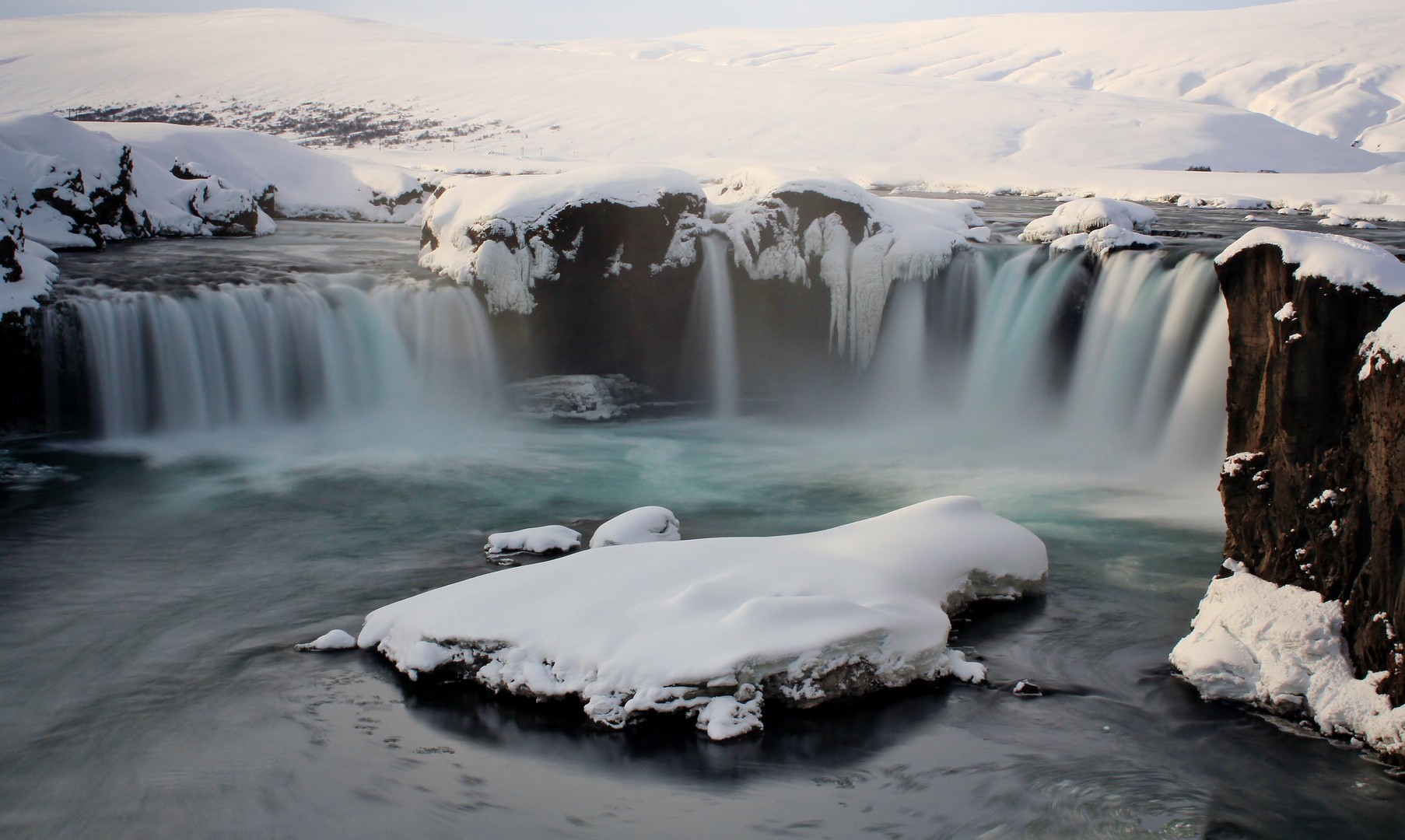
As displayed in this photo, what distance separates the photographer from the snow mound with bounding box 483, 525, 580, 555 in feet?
25.6

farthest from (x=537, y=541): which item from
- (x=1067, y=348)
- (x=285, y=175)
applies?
(x=285, y=175)

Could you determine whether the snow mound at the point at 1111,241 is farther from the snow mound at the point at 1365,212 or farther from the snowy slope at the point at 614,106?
the snowy slope at the point at 614,106

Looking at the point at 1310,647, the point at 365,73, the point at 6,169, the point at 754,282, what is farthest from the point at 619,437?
the point at 365,73

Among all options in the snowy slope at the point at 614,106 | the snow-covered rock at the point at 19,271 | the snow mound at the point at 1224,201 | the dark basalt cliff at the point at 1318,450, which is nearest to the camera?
the dark basalt cliff at the point at 1318,450

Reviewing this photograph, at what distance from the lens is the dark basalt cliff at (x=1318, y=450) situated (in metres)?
4.71

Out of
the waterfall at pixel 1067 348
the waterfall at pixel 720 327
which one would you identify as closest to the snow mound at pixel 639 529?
the waterfall at pixel 1067 348

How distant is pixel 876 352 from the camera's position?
13047 mm

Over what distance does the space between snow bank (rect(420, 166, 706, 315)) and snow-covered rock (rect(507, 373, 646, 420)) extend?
3.13 feet

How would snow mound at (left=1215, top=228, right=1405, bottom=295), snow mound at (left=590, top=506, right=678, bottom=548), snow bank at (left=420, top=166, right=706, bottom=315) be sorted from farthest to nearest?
1. snow bank at (left=420, top=166, right=706, bottom=315)
2. snow mound at (left=590, top=506, right=678, bottom=548)
3. snow mound at (left=1215, top=228, right=1405, bottom=295)

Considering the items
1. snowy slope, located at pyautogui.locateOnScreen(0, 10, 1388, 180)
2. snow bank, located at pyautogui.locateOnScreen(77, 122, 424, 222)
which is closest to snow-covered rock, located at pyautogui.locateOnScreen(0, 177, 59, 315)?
snow bank, located at pyautogui.locateOnScreen(77, 122, 424, 222)

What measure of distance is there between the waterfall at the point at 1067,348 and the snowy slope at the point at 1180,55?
1443 inches

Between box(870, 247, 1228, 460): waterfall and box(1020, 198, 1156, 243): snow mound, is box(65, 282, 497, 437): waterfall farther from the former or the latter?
box(1020, 198, 1156, 243): snow mound

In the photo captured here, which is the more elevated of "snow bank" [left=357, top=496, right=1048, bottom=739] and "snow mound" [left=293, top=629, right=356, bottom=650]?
"snow bank" [left=357, top=496, right=1048, bottom=739]

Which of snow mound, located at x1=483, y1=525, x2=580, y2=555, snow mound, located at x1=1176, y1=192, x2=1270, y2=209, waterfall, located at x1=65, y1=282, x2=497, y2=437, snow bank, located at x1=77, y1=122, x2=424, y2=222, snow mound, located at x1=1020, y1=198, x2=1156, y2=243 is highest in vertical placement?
snow bank, located at x1=77, y1=122, x2=424, y2=222
